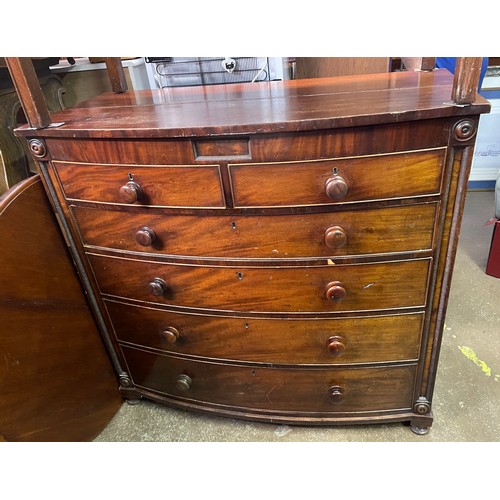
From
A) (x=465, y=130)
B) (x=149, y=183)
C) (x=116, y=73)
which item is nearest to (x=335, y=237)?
(x=465, y=130)

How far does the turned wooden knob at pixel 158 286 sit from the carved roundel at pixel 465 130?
31.2 inches

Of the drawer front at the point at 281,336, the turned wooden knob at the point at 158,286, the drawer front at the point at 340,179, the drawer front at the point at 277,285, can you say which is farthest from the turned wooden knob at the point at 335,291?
the turned wooden knob at the point at 158,286

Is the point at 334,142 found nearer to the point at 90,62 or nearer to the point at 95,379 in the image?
the point at 95,379

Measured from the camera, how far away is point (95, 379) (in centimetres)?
131

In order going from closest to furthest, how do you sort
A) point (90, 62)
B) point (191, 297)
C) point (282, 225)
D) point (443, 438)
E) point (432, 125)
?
point (432, 125) < point (282, 225) < point (191, 297) < point (443, 438) < point (90, 62)

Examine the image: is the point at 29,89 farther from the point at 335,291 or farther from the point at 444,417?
Answer: the point at 444,417

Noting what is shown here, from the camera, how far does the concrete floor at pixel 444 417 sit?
4.17ft

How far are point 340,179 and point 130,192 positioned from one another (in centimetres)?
49

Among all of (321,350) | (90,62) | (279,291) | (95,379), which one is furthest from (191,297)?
(90,62)

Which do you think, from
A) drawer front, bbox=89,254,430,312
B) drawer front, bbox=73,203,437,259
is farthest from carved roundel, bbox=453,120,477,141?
drawer front, bbox=89,254,430,312

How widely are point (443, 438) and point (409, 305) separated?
0.54 m

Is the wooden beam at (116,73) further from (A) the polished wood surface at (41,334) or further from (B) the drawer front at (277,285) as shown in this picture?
(B) the drawer front at (277,285)

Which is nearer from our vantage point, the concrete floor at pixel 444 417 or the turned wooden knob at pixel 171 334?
the turned wooden knob at pixel 171 334

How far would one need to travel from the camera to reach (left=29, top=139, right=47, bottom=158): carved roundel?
0.98 m
